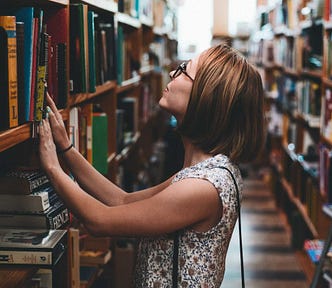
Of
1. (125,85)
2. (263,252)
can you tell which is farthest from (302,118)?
(125,85)

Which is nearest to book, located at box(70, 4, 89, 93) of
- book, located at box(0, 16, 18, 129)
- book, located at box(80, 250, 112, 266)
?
book, located at box(0, 16, 18, 129)

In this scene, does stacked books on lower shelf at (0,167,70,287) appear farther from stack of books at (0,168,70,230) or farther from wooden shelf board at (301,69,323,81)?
wooden shelf board at (301,69,323,81)

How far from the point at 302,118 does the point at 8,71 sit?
3977 mm

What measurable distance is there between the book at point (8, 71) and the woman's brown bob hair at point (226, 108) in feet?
1.52

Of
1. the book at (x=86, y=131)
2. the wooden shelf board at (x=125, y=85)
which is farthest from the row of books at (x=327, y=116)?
the book at (x=86, y=131)

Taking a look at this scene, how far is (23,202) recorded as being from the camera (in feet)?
5.55

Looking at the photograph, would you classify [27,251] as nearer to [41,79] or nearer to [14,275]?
[14,275]

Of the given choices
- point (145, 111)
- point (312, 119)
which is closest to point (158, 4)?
point (145, 111)

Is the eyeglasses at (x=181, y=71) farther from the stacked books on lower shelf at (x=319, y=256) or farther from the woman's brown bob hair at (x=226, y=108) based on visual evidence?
the stacked books on lower shelf at (x=319, y=256)

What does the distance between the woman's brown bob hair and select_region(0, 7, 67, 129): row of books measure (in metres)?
0.39

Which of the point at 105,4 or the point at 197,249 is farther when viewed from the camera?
the point at 105,4

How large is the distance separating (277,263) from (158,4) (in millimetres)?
2809

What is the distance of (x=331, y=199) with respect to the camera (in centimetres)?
364

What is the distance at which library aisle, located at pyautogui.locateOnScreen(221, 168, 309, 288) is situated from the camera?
438 centimetres
